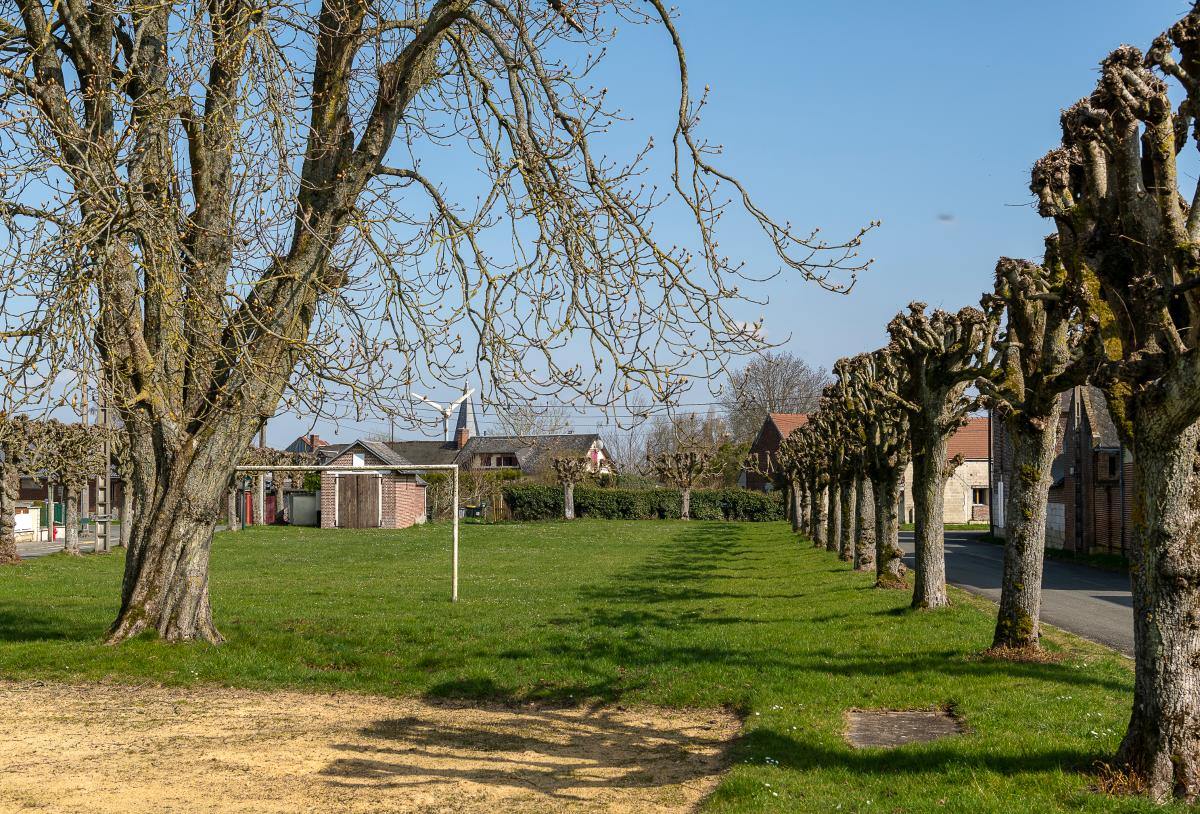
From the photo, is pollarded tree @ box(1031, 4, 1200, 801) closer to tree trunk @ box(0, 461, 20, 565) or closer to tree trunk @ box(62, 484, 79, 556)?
tree trunk @ box(0, 461, 20, 565)

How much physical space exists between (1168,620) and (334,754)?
6.33m

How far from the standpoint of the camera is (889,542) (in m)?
19.9

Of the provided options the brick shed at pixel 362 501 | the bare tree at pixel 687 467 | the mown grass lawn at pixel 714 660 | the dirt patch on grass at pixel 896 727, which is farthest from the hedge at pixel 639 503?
the dirt patch on grass at pixel 896 727

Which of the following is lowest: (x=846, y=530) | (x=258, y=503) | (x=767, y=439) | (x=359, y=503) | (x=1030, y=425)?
(x=258, y=503)

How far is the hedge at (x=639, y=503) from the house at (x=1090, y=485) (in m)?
28.1

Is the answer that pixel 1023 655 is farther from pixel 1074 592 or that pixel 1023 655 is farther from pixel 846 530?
pixel 846 530

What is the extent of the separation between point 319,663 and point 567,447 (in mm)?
75871

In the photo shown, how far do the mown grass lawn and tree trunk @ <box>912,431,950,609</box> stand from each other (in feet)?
2.08

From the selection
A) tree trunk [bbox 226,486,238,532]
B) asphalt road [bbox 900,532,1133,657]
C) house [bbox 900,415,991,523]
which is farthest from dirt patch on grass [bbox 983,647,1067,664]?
house [bbox 900,415,991,523]

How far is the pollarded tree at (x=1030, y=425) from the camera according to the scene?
11.9 m

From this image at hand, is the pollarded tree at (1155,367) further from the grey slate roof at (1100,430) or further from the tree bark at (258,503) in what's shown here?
the tree bark at (258,503)

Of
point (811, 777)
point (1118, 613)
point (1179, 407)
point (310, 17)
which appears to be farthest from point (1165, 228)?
point (1118, 613)

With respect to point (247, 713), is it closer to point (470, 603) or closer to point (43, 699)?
point (43, 699)

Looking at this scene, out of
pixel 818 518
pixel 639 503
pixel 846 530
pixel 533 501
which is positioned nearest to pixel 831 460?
pixel 846 530
